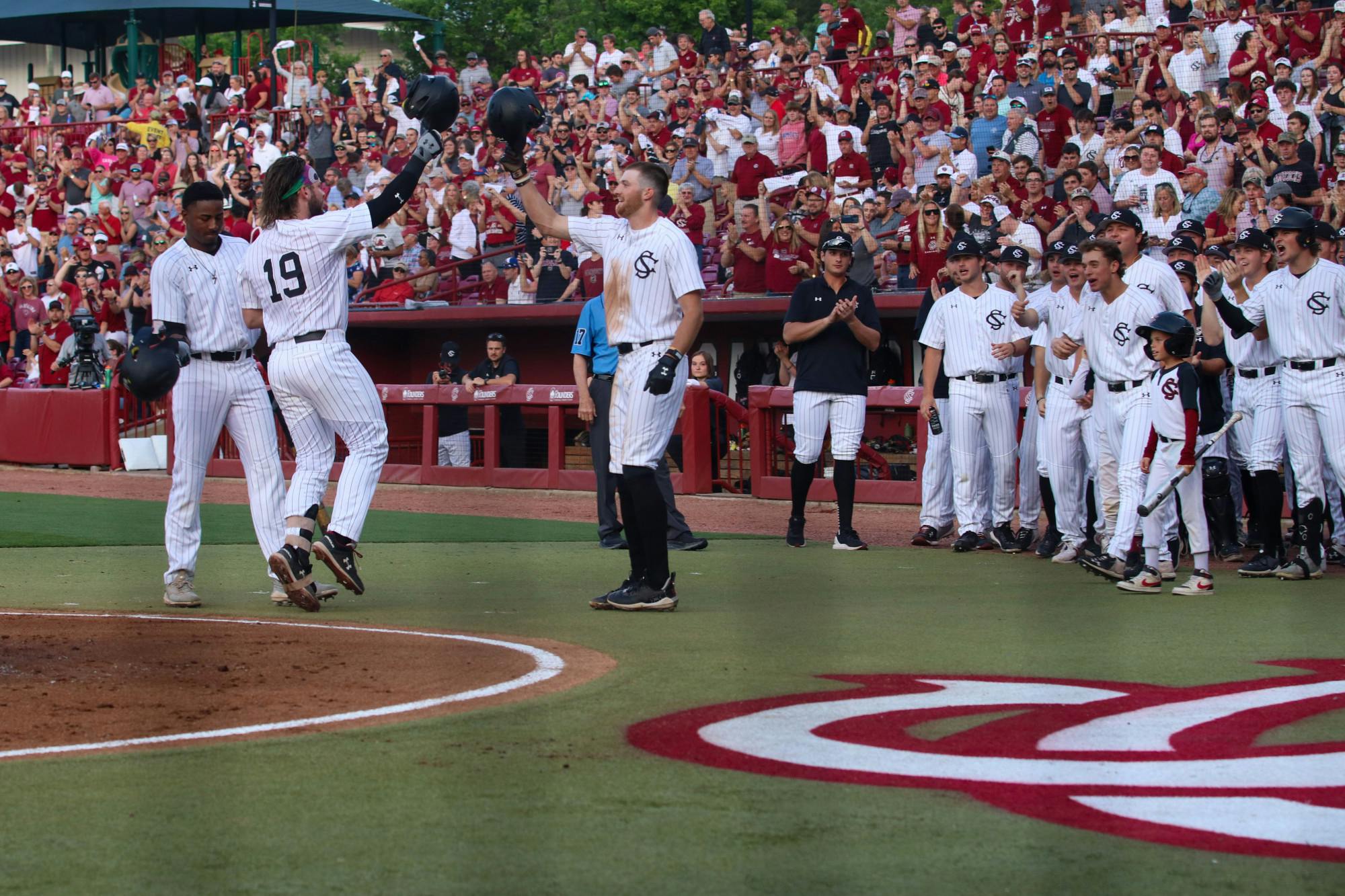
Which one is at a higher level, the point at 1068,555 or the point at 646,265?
the point at 646,265

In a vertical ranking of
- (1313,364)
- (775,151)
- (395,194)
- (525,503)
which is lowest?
(525,503)

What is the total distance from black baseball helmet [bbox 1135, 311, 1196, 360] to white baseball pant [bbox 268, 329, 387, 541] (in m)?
3.74

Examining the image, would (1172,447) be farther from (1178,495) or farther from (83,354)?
(83,354)

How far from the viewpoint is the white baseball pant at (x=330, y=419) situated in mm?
7289

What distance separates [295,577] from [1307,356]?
5227 mm

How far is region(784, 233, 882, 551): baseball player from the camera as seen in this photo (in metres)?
10.6

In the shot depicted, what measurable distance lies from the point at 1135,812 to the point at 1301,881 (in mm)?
525

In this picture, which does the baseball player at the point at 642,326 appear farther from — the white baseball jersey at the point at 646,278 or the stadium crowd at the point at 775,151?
the stadium crowd at the point at 775,151

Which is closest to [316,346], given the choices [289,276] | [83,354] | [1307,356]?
[289,276]

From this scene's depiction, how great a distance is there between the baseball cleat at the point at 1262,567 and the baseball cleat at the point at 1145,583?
101cm

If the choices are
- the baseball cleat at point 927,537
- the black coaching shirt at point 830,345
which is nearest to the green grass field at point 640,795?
the black coaching shirt at point 830,345

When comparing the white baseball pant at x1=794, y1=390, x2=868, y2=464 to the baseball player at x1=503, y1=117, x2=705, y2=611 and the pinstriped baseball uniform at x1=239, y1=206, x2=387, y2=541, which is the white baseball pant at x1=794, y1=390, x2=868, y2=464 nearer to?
the baseball player at x1=503, y1=117, x2=705, y2=611

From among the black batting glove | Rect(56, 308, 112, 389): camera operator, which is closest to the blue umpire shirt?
the black batting glove

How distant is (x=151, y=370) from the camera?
7.20 meters
